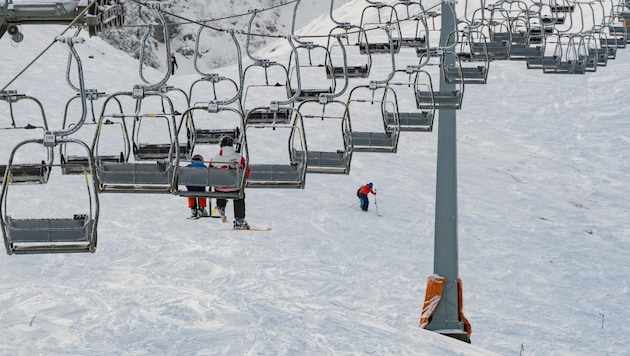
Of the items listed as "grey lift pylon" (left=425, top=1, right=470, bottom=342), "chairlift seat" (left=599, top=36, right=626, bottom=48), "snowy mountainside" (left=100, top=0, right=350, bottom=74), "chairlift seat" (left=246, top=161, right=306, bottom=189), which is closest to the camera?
"chairlift seat" (left=246, top=161, right=306, bottom=189)

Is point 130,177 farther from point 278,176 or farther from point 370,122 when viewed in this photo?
point 370,122

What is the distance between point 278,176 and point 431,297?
6060 millimetres

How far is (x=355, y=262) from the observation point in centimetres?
1927

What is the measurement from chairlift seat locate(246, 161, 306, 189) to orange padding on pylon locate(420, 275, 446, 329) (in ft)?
19.1

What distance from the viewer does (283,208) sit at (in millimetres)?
22734

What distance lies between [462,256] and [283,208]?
4152 mm

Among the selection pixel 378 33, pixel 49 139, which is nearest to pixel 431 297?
pixel 49 139

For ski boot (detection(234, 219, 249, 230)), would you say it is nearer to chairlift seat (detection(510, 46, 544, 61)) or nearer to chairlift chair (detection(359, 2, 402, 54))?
chairlift chair (detection(359, 2, 402, 54))

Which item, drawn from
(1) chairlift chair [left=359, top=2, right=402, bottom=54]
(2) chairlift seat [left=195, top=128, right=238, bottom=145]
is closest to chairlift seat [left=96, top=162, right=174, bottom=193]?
(1) chairlift chair [left=359, top=2, right=402, bottom=54]

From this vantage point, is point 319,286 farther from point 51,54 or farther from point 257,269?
point 51,54

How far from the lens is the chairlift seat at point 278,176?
11047 millimetres

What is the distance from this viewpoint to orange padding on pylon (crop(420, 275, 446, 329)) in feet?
53.6

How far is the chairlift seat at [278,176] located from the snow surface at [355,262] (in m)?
2.01

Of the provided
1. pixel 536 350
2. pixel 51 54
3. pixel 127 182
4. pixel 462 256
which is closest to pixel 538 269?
pixel 462 256
